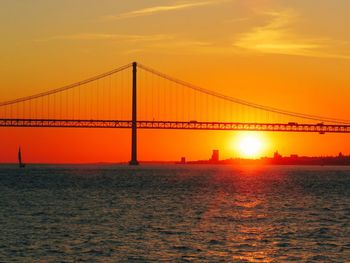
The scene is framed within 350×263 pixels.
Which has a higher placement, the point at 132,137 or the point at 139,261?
the point at 132,137

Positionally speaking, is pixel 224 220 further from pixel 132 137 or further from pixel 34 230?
pixel 132 137

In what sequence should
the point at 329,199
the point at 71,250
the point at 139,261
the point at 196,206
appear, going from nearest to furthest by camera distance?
the point at 139,261 → the point at 71,250 → the point at 196,206 → the point at 329,199

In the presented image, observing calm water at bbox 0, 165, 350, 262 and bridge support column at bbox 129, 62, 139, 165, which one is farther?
bridge support column at bbox 129, 62, 139, 165

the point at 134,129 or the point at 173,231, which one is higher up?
the point at 134,129

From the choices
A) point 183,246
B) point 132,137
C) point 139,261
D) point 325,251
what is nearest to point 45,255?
point 139,261

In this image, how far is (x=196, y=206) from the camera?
161 ft

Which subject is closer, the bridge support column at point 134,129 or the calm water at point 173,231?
the calm water at point 173,231

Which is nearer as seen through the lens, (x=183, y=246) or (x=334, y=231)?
(x=183, y=246)

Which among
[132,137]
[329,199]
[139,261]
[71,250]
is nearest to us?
[139,261]

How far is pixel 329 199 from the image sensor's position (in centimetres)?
5844

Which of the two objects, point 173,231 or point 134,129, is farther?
point 134,129

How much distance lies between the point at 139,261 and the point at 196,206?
75.4 ft

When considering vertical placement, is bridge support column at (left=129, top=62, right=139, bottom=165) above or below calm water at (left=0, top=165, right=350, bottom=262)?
above

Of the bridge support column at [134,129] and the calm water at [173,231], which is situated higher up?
the bridge support column at [134,129]
